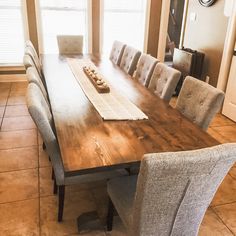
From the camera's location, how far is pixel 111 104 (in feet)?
6.76

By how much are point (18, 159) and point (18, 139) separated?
1.45 feet

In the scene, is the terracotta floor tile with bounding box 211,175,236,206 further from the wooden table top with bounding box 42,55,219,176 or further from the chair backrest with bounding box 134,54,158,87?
the chair backrest with bounding box 134,54,158,87

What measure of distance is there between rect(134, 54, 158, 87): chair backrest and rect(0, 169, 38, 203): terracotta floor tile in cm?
147

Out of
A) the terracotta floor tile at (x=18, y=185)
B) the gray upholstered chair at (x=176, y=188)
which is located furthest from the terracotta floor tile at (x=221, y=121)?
the gray upholstered chair at (x=176, y=188)

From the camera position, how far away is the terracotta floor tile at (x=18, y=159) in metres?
2.49

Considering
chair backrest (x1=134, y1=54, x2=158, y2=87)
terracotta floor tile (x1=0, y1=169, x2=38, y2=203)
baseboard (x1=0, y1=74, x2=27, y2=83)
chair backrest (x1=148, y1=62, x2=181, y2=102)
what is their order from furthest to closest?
baseboard (x1=0, y1=74, x2=27, y2=83), chair backrest (x1=134, y1=54, x2=158, y2=87), chair backrest (x1=148, y1=62, x2=181, y2=102), terracotta floor tile (x1=0, y1=169, x2=38, y2=203)

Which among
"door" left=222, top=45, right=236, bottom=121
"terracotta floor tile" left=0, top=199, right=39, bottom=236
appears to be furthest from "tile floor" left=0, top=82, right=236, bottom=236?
"door" left=222, top=45, right=236, bottom=121

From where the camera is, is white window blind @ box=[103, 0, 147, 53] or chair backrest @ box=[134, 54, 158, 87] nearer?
chair backrest @ box=[134, 54, 158, 87]

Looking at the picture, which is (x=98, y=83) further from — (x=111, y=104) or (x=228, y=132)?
(x=228, y=132)

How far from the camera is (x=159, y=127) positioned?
1.71 m

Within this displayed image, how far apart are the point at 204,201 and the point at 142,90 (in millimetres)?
1439

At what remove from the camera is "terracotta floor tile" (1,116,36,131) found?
3254mm

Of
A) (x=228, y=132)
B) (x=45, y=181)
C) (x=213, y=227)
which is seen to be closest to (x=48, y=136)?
(x=45, y=181)

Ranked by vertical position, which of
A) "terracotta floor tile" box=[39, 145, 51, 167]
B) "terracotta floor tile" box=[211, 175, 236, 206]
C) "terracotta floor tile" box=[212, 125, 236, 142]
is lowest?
"terracotta floor tile" box=[211, 175, 236, 206]
